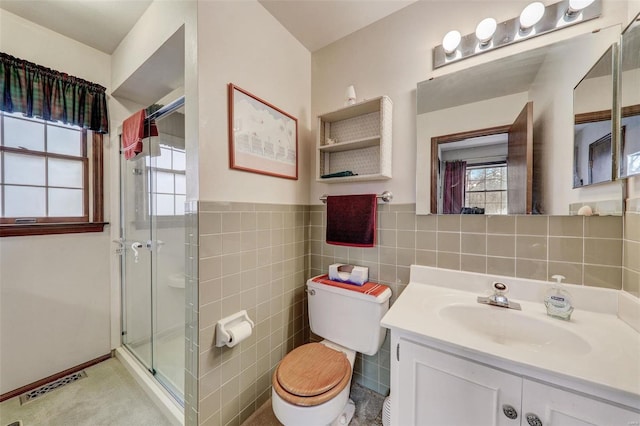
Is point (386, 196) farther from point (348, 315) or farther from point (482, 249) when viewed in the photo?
point (348, 315)

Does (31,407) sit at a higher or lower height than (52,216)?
lower

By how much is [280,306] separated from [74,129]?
2.04 metres

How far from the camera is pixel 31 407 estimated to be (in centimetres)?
140

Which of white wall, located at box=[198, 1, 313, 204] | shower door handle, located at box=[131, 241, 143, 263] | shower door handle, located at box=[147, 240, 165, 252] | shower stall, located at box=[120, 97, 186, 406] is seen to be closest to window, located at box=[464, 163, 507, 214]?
white wall, located at box=[198, 1, 313, 204]

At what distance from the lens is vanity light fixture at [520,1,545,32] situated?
1.04 meters

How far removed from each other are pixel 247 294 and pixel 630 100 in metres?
1.85

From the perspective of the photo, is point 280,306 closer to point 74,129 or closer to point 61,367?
point 61,367

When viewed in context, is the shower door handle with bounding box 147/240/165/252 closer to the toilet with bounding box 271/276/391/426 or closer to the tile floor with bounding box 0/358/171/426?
the tile floor with bounding box 0/358/171/426

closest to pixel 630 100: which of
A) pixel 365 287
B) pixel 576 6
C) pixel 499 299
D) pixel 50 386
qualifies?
pixel 576 6

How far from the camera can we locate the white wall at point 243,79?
1.11 metres

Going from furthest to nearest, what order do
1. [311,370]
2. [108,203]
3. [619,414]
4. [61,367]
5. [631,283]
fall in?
[108,203]
[61,367]
[311,370]
[631,283]
[619,414]

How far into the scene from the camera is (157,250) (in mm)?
1673

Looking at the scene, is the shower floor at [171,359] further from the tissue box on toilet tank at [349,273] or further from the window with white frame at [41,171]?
the window with white frame at [41,171]

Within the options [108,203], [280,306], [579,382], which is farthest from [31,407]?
[579,382]
